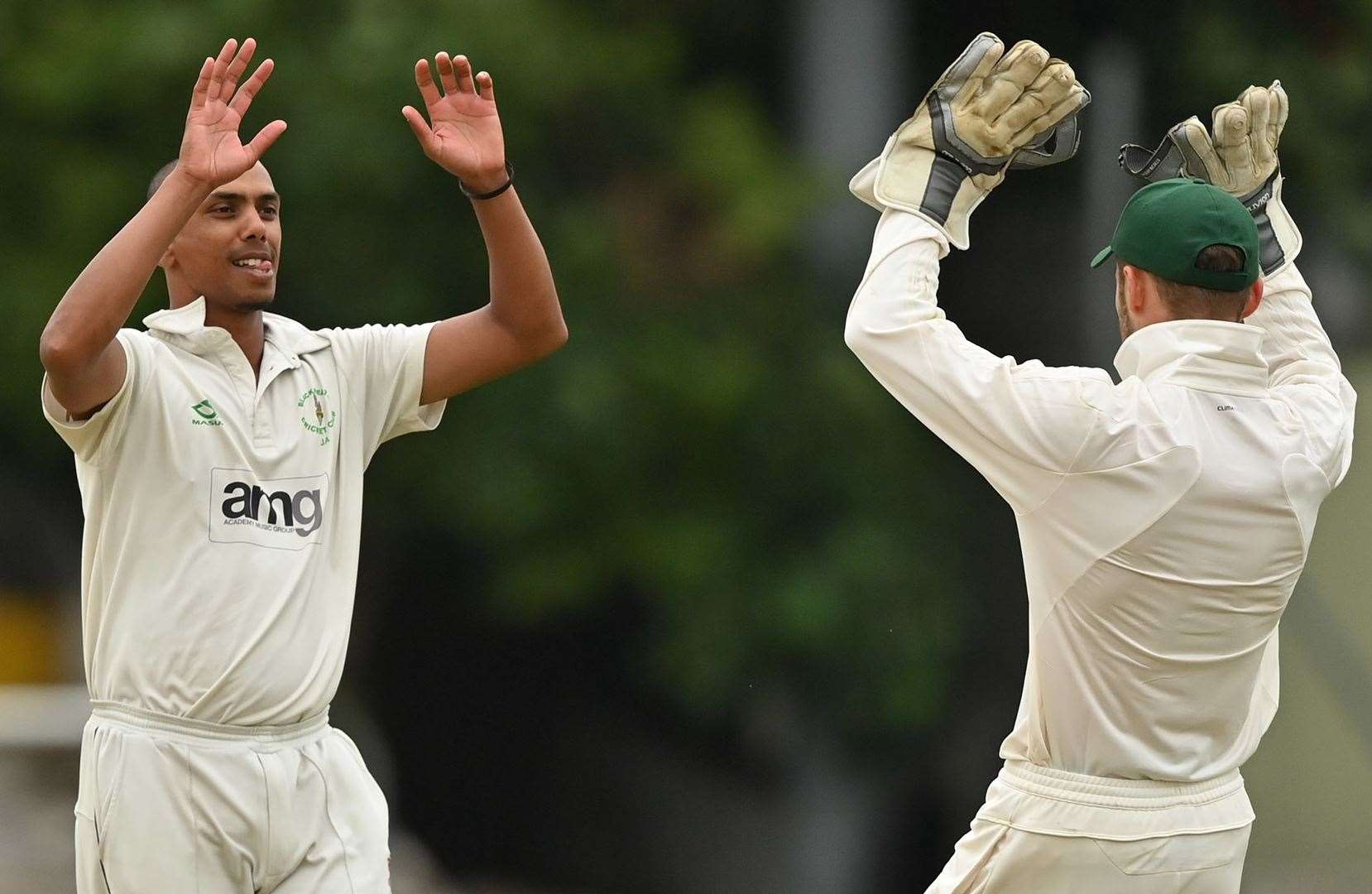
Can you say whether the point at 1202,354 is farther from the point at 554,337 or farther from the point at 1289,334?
the point at 554,337

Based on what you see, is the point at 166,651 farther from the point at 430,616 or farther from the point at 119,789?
the point at 430,616

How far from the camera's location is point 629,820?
6629mm

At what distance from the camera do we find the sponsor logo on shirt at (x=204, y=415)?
123 inches

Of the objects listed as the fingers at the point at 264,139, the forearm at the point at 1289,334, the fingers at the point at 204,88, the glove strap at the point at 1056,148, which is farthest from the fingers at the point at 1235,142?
the fingers at the point at 204,88

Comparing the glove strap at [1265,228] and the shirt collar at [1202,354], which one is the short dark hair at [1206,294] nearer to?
the shirt collar at [1202,354]

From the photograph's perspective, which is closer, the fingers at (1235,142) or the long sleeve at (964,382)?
the long sleeve at (964,382)

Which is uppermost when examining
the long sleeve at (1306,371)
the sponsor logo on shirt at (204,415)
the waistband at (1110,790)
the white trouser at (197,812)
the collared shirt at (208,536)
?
the long sleeve at (1306,371)

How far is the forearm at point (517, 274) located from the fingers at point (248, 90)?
43cm

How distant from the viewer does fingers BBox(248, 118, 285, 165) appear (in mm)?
2971

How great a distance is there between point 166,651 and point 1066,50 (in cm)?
412

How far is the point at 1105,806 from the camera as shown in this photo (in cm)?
296

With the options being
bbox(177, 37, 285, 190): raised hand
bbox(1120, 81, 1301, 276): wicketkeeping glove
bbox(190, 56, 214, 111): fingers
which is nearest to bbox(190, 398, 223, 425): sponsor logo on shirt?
bbox(177, 37, 285, 190): raised hand

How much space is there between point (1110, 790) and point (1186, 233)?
0.87 m

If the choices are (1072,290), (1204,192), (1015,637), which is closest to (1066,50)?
(1072,290)
